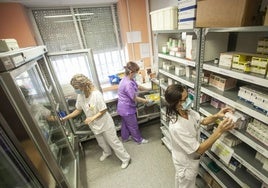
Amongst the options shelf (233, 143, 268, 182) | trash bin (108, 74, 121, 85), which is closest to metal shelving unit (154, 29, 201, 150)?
shelf (233, 143, 268, 182)

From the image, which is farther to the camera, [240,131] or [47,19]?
[47,19]

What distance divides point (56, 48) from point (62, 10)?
2.27 feet

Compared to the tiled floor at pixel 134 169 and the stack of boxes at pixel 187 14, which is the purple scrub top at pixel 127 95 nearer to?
the tiled floor at pixel 134 169

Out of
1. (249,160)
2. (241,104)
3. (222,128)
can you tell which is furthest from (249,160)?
(241,104)

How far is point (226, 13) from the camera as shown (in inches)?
43.9

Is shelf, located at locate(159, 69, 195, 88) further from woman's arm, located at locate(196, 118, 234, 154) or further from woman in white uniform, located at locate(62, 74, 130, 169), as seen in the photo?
woman in white uniform, located at locate(62, 74, 130, 169)

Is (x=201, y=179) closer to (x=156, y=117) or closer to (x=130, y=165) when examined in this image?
(x=130, y=165)

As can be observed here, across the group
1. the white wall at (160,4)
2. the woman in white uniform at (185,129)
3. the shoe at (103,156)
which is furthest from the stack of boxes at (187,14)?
the shoe at (103,156)

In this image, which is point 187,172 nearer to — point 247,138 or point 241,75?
point 247,138

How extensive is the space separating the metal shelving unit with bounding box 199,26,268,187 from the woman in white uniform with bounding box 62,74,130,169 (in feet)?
3.99

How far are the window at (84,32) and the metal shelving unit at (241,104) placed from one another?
2.31 metres

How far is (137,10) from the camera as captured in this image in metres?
Result: 2.95

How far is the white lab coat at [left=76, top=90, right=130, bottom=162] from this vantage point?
202 centimetres

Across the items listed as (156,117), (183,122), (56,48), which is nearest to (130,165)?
(156,117)
